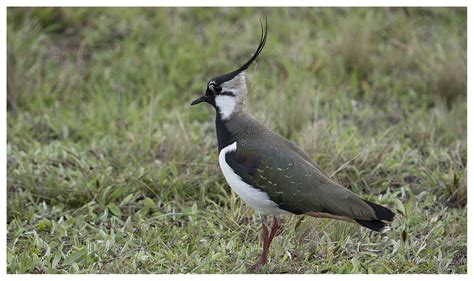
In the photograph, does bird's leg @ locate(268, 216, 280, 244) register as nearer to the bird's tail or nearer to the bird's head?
the bird's tail

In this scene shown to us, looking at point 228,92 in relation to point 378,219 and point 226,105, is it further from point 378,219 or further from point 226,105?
point 378,219

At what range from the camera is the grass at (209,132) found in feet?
15.4

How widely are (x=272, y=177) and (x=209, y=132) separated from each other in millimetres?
1939

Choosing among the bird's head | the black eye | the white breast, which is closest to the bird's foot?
the white breast

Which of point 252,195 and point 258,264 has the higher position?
point 252,195

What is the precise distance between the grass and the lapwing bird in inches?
13.6

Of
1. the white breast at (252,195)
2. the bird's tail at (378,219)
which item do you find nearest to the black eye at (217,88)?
the white breast at (252,195)

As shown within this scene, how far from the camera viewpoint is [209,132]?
6238 mm

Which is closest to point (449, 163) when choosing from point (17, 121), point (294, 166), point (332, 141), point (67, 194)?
point (332, 141)

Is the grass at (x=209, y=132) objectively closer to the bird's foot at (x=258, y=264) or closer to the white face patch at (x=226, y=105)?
the bird's foot at (x=258, y=264)

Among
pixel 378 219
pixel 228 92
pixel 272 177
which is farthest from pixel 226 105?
pixel 378 219

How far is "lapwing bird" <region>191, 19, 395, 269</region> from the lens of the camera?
4.26m

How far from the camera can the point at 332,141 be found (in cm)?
564

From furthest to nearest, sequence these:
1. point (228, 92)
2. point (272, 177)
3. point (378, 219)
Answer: point (228, 92) → point (272, 177) → point (378, 219)
